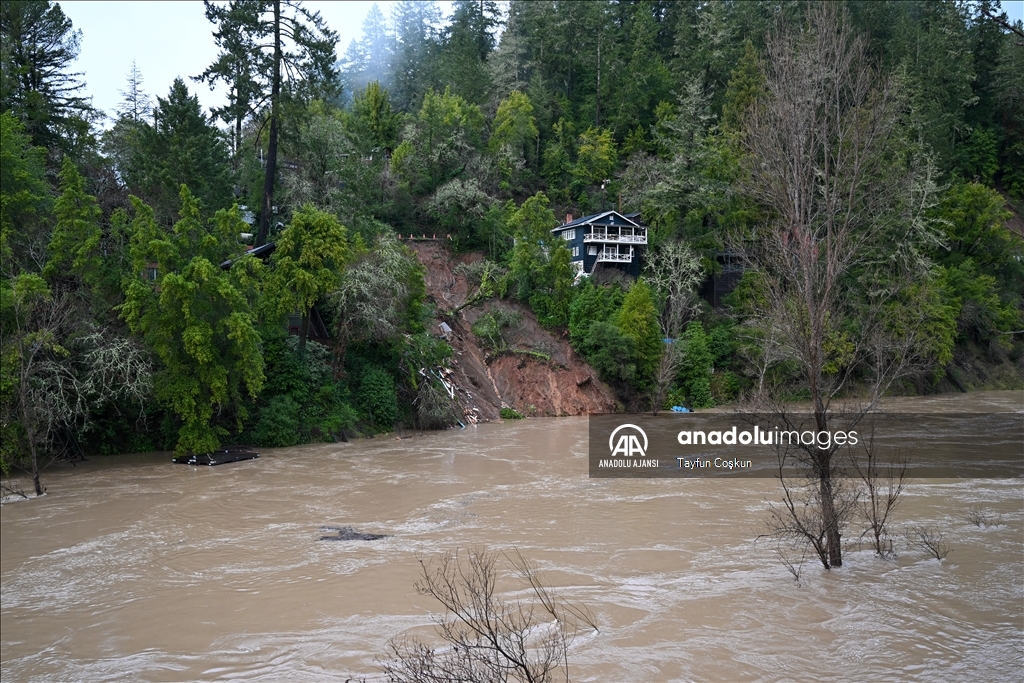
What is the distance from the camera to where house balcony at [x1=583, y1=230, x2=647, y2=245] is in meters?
44.3

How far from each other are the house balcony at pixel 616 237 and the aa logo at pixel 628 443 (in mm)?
15445

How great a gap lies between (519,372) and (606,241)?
39.8ft

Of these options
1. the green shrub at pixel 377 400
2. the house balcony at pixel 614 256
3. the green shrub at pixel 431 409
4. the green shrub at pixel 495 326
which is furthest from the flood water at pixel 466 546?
the house balcony at pixel 614 256

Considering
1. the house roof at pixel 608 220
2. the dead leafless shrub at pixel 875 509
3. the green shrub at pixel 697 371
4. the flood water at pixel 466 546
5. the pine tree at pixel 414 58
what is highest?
the pine tree at pixel 414 58

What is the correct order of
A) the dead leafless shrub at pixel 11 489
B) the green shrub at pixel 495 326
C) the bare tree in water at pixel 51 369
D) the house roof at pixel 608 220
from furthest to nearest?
the house roof at pixel 608 220, the green shrub at pixel 495 326, the bare tree in water at pixel 51 369, the dead leafless shrub at pixel 11 489

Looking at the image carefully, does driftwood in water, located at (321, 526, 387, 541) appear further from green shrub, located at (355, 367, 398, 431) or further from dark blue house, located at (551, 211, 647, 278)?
dark blue house, located at (551, 211, 647, 278)

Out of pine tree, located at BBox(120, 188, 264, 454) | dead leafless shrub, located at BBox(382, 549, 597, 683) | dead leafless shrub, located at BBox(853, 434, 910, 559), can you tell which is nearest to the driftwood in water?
dead leafless shrub, located at BBox(382, 549, 597, 683)

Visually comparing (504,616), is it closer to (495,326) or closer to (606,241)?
(495,326)

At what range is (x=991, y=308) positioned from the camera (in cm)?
4356

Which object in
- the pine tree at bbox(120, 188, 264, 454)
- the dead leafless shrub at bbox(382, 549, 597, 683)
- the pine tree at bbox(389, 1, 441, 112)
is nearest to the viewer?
the dead leafless shrub at bbox(382, 549, 597, 683)

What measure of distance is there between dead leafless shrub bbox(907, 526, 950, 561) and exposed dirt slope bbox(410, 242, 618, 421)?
69.6 feet

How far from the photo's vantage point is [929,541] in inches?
512

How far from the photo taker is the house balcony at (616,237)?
4428 centimetres

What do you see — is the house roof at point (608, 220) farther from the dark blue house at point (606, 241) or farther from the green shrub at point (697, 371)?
the green shrub at point (697, 371)
